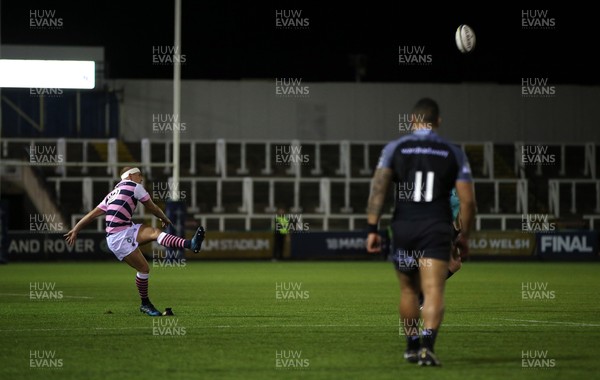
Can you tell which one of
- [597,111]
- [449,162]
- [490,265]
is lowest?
[490,265]

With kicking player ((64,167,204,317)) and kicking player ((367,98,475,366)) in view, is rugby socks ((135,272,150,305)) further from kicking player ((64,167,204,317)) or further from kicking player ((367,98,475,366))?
kicking player ((367,98,475,366))

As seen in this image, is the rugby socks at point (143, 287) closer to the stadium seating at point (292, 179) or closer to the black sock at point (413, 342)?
the black sock at point (413, 342)

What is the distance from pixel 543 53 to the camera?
5062cm

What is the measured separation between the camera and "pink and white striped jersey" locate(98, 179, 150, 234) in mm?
16875

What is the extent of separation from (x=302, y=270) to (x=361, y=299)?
13545 mm

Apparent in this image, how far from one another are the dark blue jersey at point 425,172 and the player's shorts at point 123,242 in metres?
A: 7.18

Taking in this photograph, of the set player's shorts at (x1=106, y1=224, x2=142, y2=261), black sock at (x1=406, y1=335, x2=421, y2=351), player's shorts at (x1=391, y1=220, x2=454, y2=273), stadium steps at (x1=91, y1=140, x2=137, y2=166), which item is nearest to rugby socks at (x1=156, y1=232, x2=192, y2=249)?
player's shorts at (x1=106, y1=224, x2=142, y2=261)

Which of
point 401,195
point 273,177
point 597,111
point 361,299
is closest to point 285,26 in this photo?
point 273,177

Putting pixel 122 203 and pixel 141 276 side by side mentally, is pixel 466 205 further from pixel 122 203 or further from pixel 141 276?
pixel 141 276

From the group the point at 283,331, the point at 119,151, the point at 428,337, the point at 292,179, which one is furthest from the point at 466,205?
the point at 119,151

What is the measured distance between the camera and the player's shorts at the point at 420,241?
33.9ft

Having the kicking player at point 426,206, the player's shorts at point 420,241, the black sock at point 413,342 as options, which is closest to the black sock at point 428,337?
the kicking player at point 426,206

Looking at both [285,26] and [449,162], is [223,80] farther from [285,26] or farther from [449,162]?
[449,162]

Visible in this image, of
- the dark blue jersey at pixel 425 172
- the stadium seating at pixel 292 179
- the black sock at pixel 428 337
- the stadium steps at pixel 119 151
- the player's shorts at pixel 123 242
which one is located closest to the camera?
the black sock at pixel 428 337
